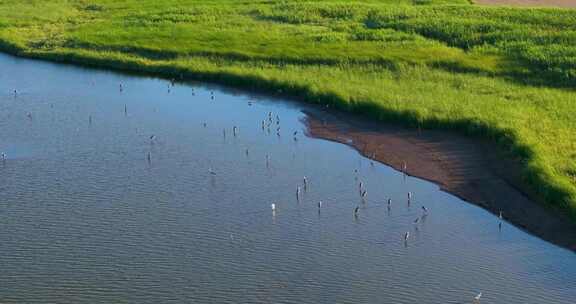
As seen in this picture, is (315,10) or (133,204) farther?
(315,10)

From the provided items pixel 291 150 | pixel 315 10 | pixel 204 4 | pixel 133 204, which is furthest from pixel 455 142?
pixel 204 4

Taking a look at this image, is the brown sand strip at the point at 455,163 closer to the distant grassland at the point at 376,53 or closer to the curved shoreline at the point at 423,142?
the curved shoreline at the point at 423,142

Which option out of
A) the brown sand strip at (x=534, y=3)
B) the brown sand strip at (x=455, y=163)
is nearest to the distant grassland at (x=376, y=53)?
the brown sand strip at (x=455, y=163)

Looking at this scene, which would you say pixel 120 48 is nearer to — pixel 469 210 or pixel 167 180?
pixel 167 180

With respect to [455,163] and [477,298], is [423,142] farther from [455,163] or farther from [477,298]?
[477,298]

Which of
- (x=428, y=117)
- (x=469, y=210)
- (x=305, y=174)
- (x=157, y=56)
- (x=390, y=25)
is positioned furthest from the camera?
(x=390, y=25)

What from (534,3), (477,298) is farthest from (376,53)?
(477,298)

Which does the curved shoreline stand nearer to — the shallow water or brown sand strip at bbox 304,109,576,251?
brown sand strip at bbox 304,109,576,251
